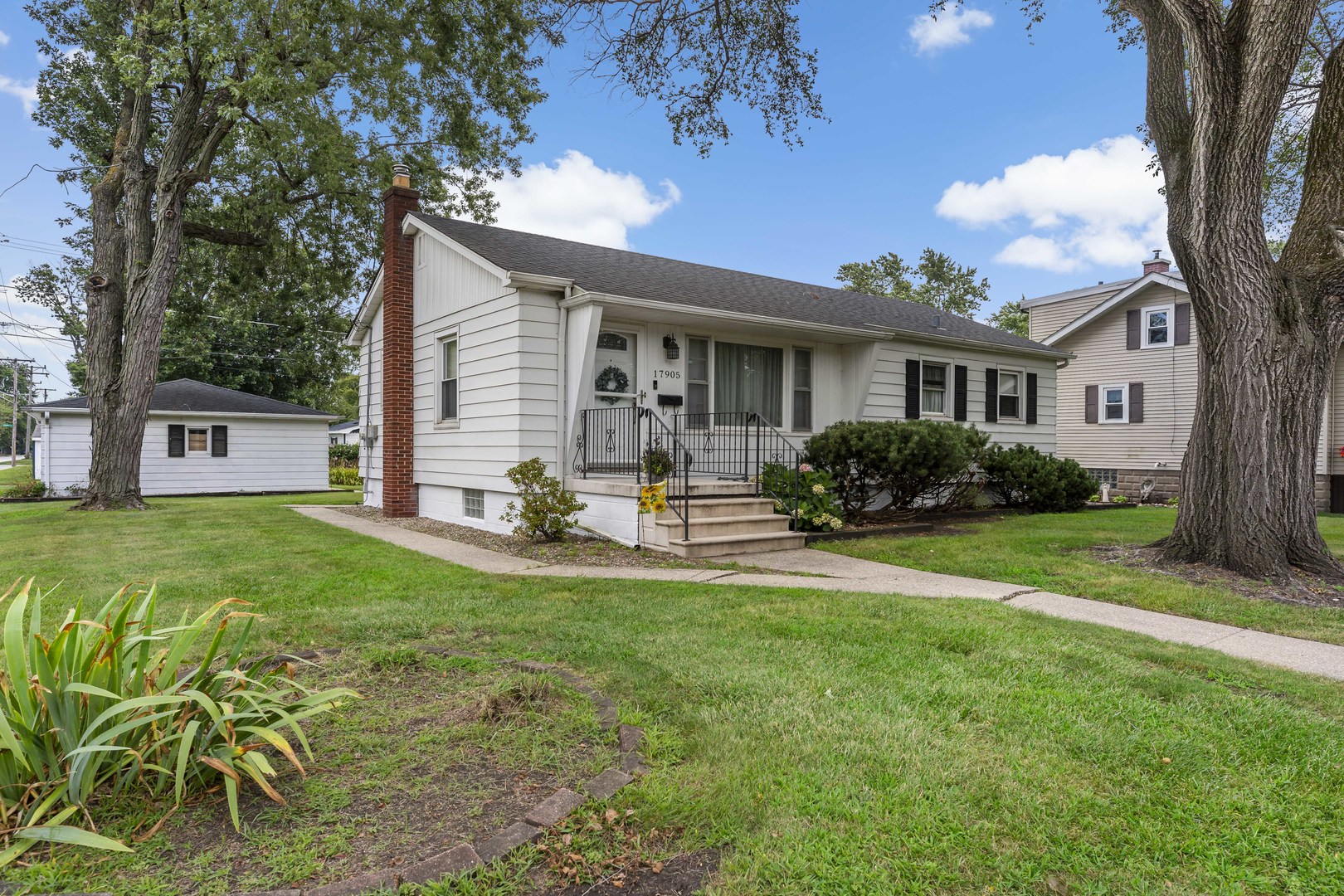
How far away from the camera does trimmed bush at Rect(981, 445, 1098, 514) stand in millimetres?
12531

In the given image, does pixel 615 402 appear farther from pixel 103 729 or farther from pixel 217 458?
pixel 217 458

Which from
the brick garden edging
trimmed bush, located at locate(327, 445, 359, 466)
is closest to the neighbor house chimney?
the brick garden edging

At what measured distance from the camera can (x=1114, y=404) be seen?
20625 mm

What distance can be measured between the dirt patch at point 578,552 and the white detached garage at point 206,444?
537 inches

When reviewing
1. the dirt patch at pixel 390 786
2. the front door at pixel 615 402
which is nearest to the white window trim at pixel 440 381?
the front door at pixel 615 402

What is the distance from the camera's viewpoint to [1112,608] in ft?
18.1

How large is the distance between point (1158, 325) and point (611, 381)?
1720 cm

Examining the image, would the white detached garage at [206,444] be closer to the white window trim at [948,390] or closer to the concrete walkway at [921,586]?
the concrete walkway at [921,586]

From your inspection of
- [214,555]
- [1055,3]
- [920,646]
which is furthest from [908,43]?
[214,555]

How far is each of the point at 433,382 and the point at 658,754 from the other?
9.75 meters

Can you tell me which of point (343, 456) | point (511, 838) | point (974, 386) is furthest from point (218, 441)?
point (511, 838)

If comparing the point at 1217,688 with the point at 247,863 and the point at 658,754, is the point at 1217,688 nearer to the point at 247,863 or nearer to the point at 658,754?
the point at 658,754

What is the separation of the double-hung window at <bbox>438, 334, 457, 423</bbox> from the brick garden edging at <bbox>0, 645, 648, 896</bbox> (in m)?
8.71

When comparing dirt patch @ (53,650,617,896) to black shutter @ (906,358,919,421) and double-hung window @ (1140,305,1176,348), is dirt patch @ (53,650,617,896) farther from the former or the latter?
double-hung window @ (1140,305,1176,348)
